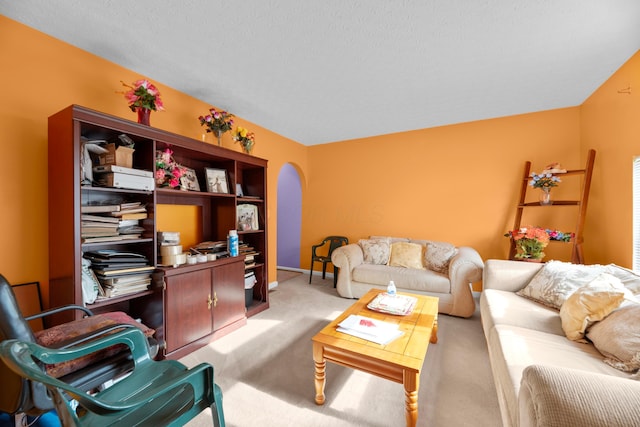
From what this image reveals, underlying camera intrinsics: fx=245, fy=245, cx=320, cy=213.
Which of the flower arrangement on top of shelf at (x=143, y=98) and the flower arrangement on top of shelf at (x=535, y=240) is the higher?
the flower arrangement on top of shelf at (x=143, y=98)

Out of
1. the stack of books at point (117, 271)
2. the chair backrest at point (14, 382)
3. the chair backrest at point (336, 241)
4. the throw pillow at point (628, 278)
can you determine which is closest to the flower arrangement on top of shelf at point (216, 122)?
the stack of books at point (117, 271)

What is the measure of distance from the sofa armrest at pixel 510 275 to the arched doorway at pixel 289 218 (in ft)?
10.9

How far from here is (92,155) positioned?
1.89 m

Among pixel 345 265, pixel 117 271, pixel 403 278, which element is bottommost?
pixel 403 278

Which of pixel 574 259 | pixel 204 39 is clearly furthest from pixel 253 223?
pixel 574 259

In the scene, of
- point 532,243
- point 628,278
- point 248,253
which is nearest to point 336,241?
point 248,253

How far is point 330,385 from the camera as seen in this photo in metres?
1.74

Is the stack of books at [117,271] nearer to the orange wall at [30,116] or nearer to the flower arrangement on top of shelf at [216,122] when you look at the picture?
the orange wall at [30,116]

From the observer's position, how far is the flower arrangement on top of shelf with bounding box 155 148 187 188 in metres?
2.11

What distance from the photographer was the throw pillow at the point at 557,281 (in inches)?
75.1

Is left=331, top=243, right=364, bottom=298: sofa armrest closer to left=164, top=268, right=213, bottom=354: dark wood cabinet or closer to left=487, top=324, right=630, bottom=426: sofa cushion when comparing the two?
→ left=164, top=268, right=213, bottom=354: dark wood cabinet

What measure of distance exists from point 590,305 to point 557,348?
373 millimetres

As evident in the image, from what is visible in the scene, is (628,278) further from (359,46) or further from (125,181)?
(125,181)

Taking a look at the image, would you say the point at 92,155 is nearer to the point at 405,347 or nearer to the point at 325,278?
the point at 405,347
